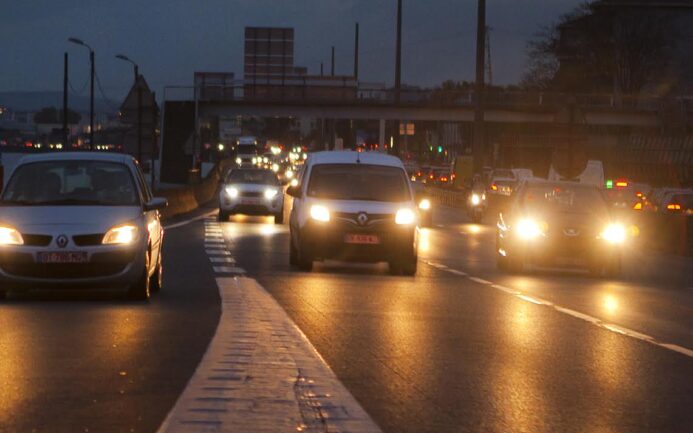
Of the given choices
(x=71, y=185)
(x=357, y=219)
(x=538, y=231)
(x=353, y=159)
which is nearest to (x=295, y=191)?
(x=353, y=159)

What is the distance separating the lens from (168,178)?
8638 centimetres

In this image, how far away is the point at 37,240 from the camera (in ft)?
47.8

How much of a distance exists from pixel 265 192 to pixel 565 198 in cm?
1864

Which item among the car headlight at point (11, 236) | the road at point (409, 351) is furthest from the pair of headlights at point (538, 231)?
the car headlight at point (11, 236)

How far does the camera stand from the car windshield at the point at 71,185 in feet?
50.9

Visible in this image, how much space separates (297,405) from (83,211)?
7127 millimetres

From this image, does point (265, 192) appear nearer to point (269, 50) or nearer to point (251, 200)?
point (251, 200)

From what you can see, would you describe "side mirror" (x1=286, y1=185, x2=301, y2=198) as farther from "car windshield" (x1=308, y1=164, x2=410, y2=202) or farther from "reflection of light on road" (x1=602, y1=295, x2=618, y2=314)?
"reflection of light on road" (x1=602, y1=295, x2=618, y2=314)

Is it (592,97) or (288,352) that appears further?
(592,97)

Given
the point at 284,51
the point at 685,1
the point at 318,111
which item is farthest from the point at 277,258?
the point at 685,1

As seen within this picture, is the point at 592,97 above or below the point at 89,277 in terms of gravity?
above

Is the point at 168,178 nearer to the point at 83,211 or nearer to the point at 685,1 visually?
the point at 685,1

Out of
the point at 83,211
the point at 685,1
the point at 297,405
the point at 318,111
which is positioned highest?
the point at 685,1

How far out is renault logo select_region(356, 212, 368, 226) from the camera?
21.2 metres
